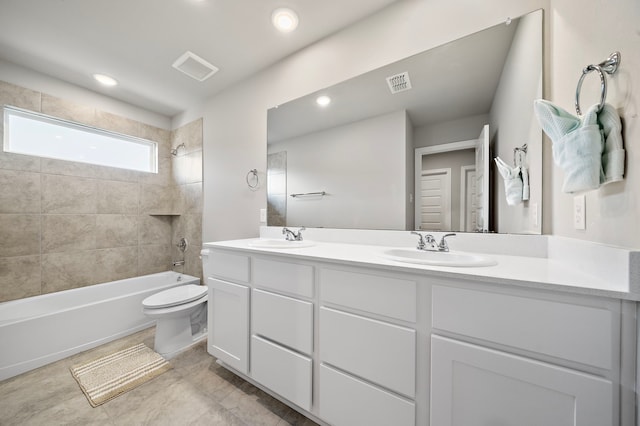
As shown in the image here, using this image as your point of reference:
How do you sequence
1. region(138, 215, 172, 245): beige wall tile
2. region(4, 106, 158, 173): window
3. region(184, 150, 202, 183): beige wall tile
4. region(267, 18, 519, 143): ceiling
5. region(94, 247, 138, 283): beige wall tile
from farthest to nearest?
region(138, 215, 172, 245): beige wall tile → region(184, 150, 202, 183): beige wall tile → region(94, 247, 138, 283): beige wall tile → region(4, 106, 158, 173): window → region(267, 18, 519, 143): ceiling

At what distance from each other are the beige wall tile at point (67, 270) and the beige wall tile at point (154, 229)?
48 cm

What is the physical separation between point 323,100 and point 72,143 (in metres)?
2.75

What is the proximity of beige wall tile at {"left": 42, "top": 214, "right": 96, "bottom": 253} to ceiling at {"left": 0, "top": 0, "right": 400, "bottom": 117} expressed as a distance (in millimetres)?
1411

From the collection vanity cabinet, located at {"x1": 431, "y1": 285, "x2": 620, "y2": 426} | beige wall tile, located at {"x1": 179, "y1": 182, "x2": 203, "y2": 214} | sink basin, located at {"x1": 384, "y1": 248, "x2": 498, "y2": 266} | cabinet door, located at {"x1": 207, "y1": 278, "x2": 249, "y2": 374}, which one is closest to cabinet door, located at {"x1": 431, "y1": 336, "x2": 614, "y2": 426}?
vanity cabinet, located at {"x1": 431, "y1": 285, "x2": 620, "y2": 426}

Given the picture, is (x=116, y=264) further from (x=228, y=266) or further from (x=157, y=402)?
(x=228, y=266)

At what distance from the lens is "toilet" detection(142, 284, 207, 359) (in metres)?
1.80

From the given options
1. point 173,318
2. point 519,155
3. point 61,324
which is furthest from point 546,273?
point 61,324

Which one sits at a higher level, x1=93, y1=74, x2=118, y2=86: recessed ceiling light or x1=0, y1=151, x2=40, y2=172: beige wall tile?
x1=93, y1=74, x2=118, y2=86: recessed ceiling light

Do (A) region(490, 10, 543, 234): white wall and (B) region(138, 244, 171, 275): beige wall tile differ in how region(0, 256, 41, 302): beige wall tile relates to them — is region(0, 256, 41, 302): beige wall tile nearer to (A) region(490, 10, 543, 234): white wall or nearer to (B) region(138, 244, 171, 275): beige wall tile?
(B) region(138, 244, 171, 275): beige wall tile

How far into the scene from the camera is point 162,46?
1836 millimetres

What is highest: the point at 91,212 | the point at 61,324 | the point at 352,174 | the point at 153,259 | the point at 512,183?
the point at 352,174

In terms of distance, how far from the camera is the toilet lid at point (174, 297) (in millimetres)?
1828

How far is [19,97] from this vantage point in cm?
201

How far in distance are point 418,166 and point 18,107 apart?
3486 mm
